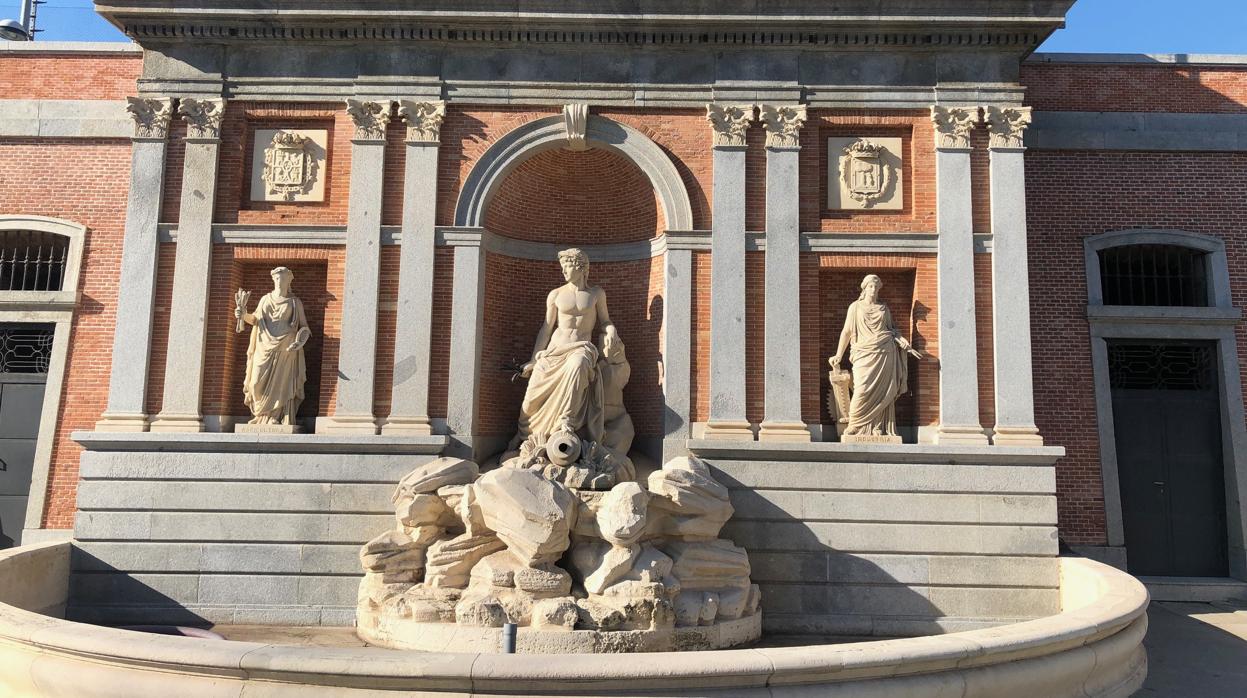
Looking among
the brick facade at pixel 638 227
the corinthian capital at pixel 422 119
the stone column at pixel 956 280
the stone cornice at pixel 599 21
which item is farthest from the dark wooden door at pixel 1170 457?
the corinthian capital at pixel 422 119

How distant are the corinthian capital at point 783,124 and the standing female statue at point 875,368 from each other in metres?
2.21

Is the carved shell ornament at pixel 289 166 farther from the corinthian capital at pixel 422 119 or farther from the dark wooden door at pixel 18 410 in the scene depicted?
the dark wooden door at pixel 18 410

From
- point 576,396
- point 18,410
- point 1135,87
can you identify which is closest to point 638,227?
point 576,396

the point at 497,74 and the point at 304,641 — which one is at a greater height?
the point at 497,74

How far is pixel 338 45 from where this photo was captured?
1205 cm

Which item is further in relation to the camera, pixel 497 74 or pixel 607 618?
pixel 497 74

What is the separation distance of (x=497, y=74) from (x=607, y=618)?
7628 millimetres

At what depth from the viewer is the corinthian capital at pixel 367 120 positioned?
11820 mm

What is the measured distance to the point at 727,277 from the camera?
11547mm

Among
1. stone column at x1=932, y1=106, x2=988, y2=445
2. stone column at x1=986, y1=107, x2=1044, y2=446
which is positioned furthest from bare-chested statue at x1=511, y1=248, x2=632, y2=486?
stone column at x1=986, y1=107, x2=1044, y2=446

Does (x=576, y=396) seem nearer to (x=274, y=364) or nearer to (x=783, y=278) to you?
(x=783, y=278)

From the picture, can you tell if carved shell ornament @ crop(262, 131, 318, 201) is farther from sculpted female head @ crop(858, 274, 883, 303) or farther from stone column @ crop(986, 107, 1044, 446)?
stone column @ crop(986, 107, 1044, 446)

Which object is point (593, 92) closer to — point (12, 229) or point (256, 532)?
point (256, 532)

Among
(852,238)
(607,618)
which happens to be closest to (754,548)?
(607,618)
